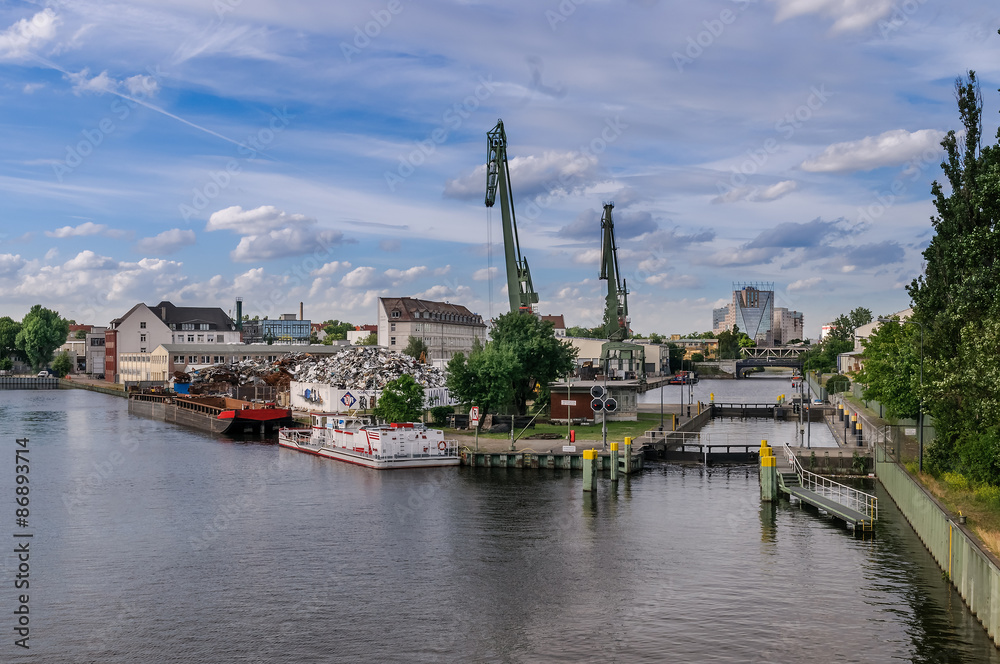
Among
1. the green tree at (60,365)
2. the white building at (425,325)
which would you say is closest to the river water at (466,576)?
the white building at (425,325)

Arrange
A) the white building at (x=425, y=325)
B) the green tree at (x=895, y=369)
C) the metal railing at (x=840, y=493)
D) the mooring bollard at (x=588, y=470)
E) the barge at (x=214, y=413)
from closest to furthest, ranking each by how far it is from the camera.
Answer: the metal railing at (x=840, y=493), the mooring bollard at (x=588, y=470), the green tree at (x=895, y=369), the barge at (x=214, y=413), the white building at (x=425, y=325)

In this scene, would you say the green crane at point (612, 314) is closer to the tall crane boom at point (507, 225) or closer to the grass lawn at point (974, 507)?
the tall crane boom at point (507, 225)

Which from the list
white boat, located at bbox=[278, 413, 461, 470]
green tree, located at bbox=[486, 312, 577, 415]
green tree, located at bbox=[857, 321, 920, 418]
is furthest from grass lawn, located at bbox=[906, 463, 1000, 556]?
green tree, located at bbox=[486, 312, 577, 415]

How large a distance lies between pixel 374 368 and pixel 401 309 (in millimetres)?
66828

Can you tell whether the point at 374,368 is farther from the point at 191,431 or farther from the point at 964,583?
the point at 964,583

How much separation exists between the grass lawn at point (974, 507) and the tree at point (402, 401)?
1577 inches

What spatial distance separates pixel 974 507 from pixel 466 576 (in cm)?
1898

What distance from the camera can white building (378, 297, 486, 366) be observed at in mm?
161500

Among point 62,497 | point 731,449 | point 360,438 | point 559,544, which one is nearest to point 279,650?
point 559,544

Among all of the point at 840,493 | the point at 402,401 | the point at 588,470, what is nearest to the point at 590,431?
the point at 402,401

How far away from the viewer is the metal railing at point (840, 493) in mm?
41844

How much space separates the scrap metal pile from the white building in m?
35.6

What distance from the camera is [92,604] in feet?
92.6

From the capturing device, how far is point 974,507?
31.1 m
